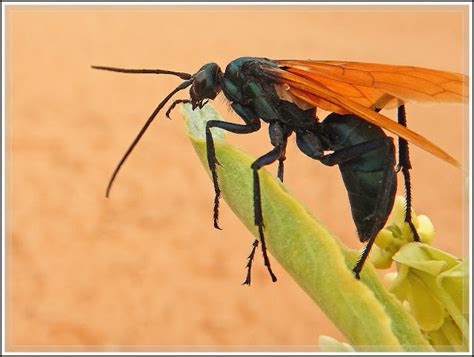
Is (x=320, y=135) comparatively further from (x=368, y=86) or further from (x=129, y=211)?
(x=129, y=211)

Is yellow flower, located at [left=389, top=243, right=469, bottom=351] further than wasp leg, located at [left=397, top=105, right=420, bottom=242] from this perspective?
No

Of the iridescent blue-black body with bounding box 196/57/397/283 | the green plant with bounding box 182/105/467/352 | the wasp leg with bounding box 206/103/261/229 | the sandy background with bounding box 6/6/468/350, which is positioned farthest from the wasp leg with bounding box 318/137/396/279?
the sandy background with bounding box 6/6/468/350

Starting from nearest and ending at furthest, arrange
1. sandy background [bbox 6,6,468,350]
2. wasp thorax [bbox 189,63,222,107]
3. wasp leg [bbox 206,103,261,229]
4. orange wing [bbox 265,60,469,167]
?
wasp leg [bbox 206,103,261,229] → orange wing [bbox 265,60,469,167] → wasp thorax [bbox 189,63,222,107] → sandy background [bbox 6,6,468,350]

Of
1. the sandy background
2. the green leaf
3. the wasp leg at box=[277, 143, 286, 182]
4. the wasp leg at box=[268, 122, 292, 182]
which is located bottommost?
the sandy background

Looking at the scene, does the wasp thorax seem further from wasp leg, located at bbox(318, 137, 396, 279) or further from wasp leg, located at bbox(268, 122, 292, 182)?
wasp leg, located at bbox(318, 137, 396, 279)

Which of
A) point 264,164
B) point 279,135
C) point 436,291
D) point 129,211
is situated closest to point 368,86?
point 279,135

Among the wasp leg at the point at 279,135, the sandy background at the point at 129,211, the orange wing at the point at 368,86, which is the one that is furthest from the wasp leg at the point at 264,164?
the sandy background at the point at 129,211
